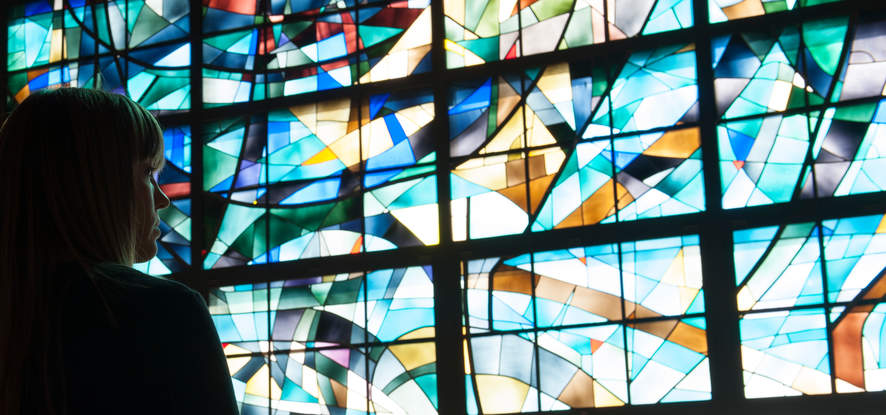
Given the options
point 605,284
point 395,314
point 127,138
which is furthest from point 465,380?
point 127,138

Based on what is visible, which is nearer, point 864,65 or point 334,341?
point 864,65

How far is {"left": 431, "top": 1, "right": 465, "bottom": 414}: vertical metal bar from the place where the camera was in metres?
4.34

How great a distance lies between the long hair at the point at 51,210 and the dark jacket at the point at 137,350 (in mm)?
13

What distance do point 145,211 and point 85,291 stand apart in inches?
3.9

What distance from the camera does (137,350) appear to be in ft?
2.08

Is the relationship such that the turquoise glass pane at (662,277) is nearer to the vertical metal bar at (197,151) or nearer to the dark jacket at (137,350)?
the vertical metal bar at (197,151)

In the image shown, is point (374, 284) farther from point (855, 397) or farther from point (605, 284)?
point (855, 397)

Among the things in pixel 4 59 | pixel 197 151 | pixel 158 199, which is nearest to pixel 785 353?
pixel 197 151

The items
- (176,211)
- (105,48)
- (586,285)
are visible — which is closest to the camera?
(586,285)

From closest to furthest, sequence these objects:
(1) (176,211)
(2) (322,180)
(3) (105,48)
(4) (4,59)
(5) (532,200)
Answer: (5) (532,200) → (2) (322,180) → (1) (176,211) → (3) (105,48) → (4) (4,59)

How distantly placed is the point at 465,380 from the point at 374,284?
672 mm

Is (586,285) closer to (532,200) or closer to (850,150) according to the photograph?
(532,200)

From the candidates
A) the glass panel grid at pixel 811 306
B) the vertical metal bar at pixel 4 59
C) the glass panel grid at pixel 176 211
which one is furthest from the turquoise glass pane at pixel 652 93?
the vertical metal bar at pixel 4 59

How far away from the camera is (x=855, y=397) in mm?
3705
